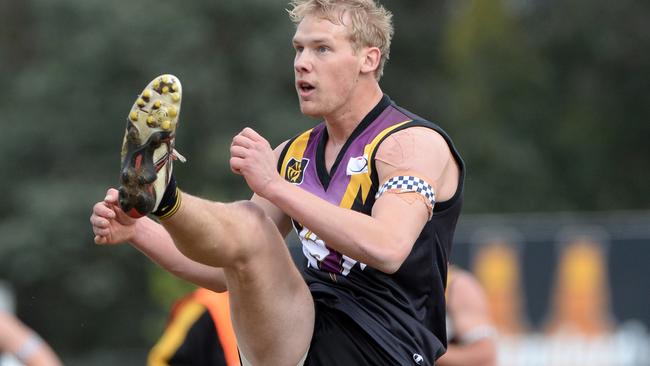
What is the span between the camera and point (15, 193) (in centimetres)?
2572

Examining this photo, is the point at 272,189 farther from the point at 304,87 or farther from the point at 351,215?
the point at 304,87

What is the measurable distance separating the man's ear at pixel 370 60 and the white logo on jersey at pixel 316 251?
695 mm

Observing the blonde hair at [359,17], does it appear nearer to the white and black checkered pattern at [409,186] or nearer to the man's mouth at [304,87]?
the man's mouth at [304,87]

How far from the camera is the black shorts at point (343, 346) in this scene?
5438 millimetres

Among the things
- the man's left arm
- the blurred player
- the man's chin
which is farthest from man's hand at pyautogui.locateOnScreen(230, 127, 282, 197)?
the blurred player

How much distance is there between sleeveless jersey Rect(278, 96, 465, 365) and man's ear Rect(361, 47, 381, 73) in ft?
0.51

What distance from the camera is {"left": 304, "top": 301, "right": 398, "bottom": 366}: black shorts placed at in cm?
544

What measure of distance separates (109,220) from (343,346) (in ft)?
3.46

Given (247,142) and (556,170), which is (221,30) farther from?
(247,142)

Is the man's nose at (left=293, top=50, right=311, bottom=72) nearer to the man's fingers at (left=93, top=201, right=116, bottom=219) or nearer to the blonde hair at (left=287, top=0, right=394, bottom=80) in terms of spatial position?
the blonde hair at (left=287, top=0, right=394, bottom=80)

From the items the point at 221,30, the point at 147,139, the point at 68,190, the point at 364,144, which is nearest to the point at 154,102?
the point at 147,139

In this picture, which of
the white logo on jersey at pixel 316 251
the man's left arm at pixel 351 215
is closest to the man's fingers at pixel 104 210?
the man's left arm at pixel 351 215

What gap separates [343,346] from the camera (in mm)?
5453

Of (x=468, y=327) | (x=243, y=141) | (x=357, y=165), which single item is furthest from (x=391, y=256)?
(x=468, y=327)
